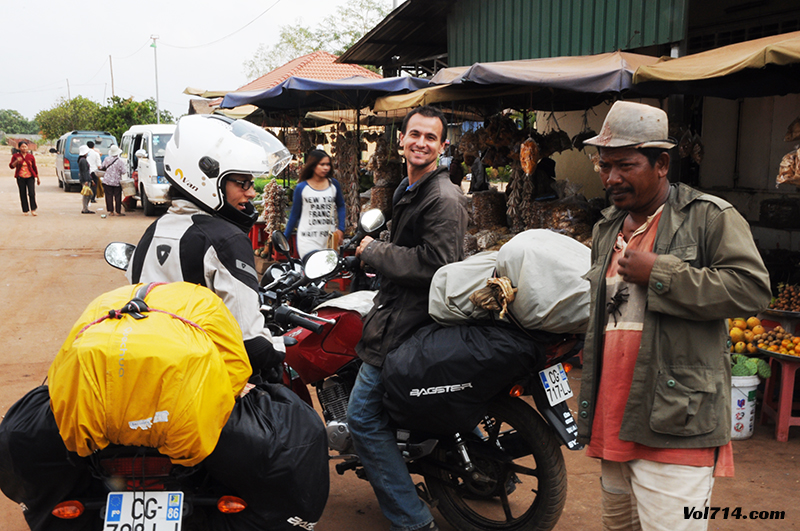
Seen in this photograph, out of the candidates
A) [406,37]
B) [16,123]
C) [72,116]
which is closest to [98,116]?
[72,116]

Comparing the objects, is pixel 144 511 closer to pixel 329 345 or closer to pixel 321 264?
pixel 329 345

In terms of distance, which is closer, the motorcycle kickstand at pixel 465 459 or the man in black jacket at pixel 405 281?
the man in black jacket at pixel 405 281

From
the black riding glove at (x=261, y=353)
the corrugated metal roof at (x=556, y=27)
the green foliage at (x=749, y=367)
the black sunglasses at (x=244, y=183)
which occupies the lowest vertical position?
the green foliage at (x=749, y=367)

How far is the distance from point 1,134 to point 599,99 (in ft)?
345

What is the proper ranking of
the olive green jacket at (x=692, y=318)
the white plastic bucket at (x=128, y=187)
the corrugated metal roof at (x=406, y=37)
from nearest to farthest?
the olive green jacket at (x=692, y=318) → the corrugated metal roof at (x=406, y=37) → the white plastic bucket at (x=128, y=187)

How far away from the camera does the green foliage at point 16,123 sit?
105m

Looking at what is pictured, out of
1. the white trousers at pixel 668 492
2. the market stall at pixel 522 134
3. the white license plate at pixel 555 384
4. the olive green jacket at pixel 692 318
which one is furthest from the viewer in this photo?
the market stall at pixel 522 134

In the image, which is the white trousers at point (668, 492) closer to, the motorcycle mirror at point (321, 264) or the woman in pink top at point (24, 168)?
the motorcycle mirror at point (321, 264)

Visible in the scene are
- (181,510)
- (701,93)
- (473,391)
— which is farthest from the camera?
(701,93)

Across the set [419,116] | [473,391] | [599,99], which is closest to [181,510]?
[473,391]

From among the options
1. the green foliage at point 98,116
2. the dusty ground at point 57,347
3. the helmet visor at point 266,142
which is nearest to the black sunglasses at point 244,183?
the helmet visor at point 266,142

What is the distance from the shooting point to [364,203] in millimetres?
11070

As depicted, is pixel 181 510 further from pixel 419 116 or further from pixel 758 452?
pixel 758 452

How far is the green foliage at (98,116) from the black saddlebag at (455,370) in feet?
125
